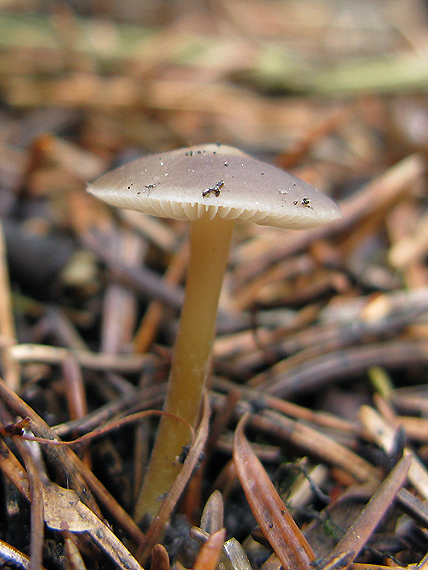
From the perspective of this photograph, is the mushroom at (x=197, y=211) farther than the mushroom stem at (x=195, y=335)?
No

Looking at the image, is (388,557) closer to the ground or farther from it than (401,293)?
closer to the ground

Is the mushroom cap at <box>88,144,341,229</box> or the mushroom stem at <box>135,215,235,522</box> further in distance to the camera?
the mushroom stem at <box>135,215,235,522</box>

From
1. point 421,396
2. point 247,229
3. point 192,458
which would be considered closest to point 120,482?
point 192,458

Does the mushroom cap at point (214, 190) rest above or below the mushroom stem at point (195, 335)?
above

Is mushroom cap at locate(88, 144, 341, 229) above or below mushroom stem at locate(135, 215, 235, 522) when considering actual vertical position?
above

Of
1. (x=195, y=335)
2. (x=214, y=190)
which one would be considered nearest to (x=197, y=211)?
(x=214, y=190)

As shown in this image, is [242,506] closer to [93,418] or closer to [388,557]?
[388,557]
